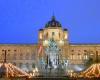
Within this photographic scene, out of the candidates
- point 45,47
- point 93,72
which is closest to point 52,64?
point 45,47

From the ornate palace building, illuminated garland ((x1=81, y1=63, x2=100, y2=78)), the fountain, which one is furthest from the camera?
the ornate palace building

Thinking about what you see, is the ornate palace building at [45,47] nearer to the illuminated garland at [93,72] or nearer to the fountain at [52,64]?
the fountain at [52,64]

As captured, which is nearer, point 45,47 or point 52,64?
point 52,64

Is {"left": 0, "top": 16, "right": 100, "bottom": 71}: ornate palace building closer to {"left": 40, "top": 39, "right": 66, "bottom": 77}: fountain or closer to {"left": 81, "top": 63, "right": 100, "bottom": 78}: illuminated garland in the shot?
{"left": 40, "top": 39, "right": 66, "bottom": 77}: fountain

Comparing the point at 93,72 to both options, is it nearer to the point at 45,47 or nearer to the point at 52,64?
the point at 52,64

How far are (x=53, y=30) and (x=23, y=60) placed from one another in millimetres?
15339

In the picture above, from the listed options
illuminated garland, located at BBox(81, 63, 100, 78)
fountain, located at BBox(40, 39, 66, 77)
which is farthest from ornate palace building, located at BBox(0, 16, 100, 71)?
illuminated garland, located at BBox(81, 63, 100, 78)

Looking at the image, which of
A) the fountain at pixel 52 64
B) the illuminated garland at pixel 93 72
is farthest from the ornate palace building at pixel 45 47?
the illuminated garland at pixel 93 72

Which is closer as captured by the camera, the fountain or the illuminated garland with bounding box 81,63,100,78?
the illuminated garland with bounding box 81,63,100,78

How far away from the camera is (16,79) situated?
179 feet

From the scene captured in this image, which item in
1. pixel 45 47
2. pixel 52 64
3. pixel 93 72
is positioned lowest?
pixel 93 72

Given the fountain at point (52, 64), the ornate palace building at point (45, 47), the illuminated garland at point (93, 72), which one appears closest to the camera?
the illuminated garland at point (93, 72)

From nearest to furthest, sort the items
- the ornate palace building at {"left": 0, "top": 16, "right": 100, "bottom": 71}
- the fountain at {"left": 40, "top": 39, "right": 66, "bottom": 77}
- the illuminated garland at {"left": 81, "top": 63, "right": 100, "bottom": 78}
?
1. the illuminated garland at {"left": 81, "top": 63, "right": 100, "bottom": 78}
2. the fountain at {"left": 40, "top": 39, "right": 66, "bottom": 77}
3. the ornate palace building at {"left": 0, "top": 16, "right": 100, "bottom": 71}

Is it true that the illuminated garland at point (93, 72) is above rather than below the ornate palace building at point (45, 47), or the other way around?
below
